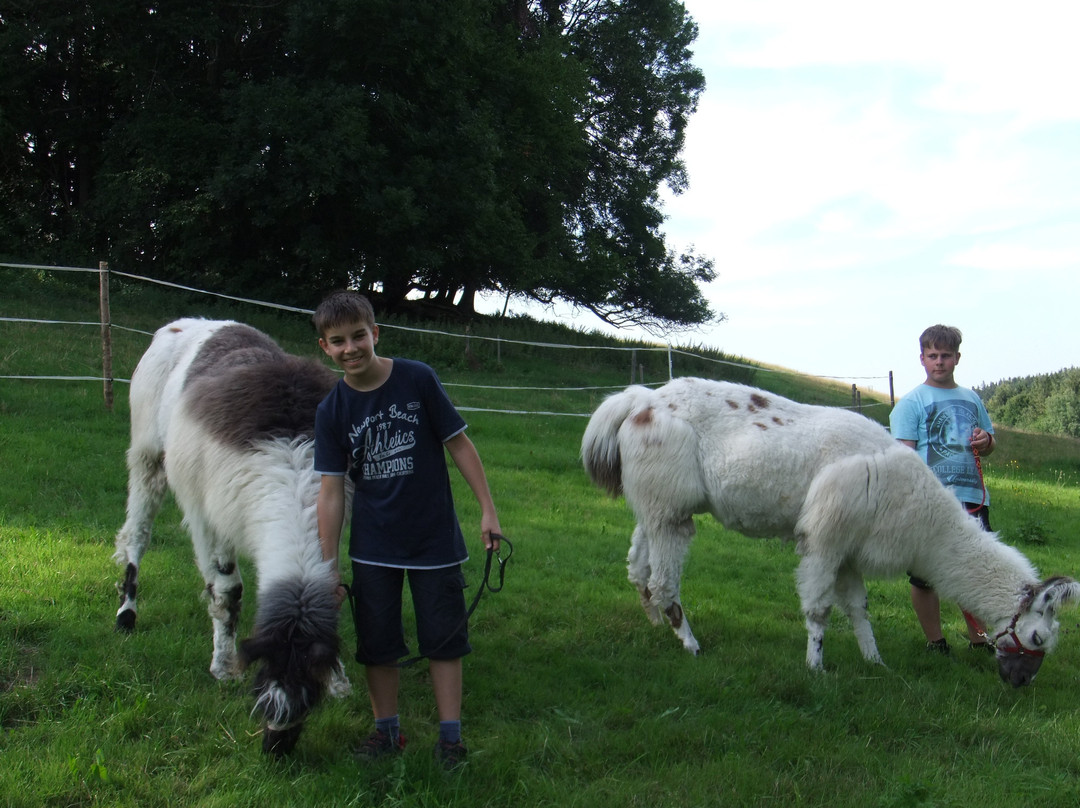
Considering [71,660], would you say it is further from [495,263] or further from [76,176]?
[76,176]

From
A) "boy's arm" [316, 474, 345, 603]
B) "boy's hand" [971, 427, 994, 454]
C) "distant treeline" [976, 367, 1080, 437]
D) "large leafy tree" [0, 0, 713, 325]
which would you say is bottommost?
"distant treeline" [976, 367, 1080, 437]

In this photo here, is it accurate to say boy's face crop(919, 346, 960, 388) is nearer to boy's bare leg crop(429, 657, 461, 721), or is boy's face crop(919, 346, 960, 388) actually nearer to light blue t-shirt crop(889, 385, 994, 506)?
light blue t-shirt crop(889, 385, 994, 506)

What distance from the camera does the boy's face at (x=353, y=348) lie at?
3354 mm

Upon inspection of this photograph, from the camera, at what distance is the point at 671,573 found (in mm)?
5371

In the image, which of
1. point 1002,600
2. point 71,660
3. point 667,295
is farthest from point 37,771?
point 667,295

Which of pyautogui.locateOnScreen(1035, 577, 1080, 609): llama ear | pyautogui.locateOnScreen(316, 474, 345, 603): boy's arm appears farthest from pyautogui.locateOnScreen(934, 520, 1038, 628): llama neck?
pyautogui.locateOnScreen(316, 474, 345, 603): boy's arm

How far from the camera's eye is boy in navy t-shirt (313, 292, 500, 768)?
3.41m

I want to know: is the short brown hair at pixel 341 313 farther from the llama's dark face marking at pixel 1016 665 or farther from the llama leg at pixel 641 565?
the llama's dark face marking at pixel 1016 665

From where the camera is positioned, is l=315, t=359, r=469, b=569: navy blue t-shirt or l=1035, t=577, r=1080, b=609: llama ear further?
l=1035, t=577, r=1080, b=609: llama ear

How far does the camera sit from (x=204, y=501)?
4.14 meters

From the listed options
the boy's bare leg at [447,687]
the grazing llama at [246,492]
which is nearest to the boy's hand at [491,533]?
the boy's bare leg at [447,687]

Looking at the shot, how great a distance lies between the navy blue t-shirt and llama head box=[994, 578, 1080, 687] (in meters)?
3.36

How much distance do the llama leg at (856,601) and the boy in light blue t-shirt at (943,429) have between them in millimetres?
409

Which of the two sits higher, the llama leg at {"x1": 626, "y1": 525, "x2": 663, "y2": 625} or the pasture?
the llama leg at {"x1": 626, "y1": 525, "x2": 663, "y2": 625}
